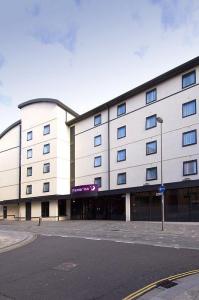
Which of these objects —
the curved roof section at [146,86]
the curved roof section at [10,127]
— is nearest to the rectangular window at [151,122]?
the curved roof section at [146,86]

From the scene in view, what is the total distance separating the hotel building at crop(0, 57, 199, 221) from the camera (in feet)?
117

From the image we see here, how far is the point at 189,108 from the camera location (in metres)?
35.8

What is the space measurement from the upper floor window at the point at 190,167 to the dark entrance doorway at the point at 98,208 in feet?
31.5

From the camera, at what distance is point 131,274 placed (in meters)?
10.2

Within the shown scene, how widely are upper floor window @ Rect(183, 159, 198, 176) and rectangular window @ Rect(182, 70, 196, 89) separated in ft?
24.4

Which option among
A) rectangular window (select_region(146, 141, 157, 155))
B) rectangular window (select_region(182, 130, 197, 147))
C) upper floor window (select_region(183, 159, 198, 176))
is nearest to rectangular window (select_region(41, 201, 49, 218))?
rectangular window (select_region(146, 141, 157, 155))

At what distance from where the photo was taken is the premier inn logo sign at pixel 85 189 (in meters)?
44.5

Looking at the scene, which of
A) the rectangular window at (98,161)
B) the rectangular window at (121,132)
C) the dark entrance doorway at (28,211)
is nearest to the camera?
the rectangular window at (121,132)

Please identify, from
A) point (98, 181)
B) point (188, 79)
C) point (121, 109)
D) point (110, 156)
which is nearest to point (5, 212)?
point (98, 181)

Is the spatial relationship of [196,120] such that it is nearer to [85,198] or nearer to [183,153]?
[183,153]

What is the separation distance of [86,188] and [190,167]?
1473 centimetres

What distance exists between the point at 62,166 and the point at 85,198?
5558mm

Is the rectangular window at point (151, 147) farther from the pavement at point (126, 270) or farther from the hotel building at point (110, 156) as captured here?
the pavement at point (126, 270)

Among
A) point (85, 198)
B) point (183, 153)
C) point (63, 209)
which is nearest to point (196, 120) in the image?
point (183, 153)
